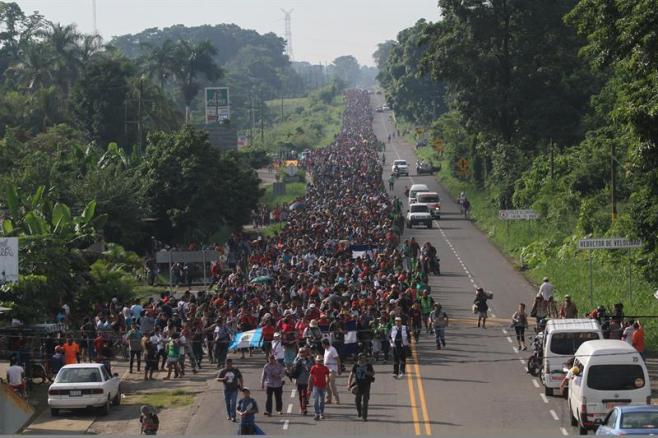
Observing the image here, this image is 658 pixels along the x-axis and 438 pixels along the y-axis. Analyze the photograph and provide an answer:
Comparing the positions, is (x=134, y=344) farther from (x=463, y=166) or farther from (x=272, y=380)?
(x=463, y=166)

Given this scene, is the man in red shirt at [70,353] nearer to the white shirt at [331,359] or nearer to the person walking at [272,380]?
the person walking at [272,380]

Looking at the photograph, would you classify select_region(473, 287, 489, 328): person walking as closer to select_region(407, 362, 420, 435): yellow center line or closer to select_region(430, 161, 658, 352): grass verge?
select_region(430, 161, 658, 352): grass verge

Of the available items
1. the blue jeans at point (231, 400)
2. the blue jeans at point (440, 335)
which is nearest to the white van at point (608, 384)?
the blue jeans at point (231, 400)

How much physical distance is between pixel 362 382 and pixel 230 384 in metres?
2.46

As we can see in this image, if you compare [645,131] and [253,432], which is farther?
[645,131]

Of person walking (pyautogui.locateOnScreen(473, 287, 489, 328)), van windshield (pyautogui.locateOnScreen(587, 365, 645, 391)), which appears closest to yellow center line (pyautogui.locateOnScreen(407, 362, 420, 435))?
van windshield (pyautogui.locateOnScreen(587, 365, 645, 391))

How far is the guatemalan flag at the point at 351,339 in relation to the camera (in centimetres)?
3331

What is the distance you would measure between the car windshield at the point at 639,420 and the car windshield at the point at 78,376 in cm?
1300

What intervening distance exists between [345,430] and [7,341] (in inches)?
483

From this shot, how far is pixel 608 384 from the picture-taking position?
78.6 ft

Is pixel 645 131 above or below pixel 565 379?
above

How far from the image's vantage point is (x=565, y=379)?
90.5 feet

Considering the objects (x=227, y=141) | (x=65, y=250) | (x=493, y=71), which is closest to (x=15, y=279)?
(x=65, y=250)

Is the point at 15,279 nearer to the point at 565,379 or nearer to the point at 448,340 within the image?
the point at 448,340
